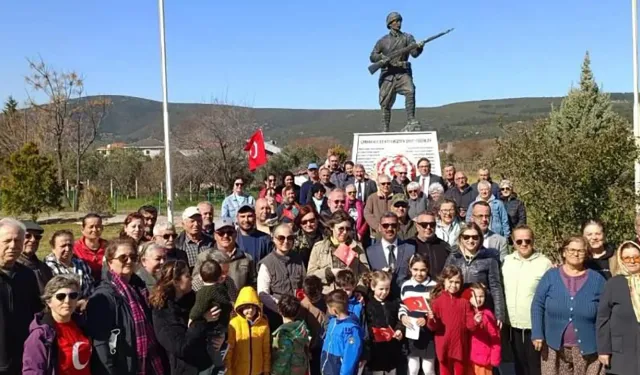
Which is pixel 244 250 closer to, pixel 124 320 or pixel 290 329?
pixel 290 329

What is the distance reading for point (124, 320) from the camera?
3.81 metres

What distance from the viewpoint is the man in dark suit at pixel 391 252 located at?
575 cm

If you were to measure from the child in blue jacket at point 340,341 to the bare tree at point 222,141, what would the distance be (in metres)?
23.8

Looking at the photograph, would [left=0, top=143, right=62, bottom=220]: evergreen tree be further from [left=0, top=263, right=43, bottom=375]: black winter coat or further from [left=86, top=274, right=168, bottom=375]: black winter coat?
[left=86, top=274, right=168, bottom=375]: black winter coat

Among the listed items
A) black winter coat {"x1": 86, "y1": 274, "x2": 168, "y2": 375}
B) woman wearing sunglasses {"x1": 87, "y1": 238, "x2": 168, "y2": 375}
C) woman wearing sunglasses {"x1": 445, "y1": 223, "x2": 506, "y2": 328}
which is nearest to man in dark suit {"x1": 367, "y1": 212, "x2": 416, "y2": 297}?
woman wearing sunglasses {"x1": 445, "y1": 223, "x2": 506, "y2": 328}

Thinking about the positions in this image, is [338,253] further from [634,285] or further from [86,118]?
[86,118]

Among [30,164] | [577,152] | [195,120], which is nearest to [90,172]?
[195,120]

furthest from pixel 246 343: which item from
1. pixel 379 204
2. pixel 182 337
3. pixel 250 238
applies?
pixel 379 204

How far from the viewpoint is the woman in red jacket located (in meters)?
5.09

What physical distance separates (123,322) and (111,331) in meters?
0.09

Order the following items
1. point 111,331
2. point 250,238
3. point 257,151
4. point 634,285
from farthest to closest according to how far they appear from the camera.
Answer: point 257,151
point 250,238
point 634,285
point 111,331

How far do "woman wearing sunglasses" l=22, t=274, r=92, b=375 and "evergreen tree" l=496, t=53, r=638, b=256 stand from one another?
6.68m

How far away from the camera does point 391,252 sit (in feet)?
19.2

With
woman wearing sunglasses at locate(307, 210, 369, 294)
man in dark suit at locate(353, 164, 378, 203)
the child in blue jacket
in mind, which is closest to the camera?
the child in blue jacket
